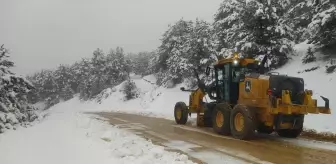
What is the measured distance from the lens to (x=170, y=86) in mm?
42344

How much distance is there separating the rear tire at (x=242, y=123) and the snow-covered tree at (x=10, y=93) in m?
10.9

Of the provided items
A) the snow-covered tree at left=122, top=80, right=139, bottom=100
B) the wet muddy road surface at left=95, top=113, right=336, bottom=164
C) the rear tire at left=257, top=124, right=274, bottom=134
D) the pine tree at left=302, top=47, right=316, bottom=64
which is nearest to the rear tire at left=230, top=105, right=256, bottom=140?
the wet muddy road surface at left=95, top=113, right=336, bottom=164

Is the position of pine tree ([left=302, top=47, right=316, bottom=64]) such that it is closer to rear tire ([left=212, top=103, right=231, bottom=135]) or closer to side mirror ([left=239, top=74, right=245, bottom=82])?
side mirror ([left=239, top=74, right=245, bottom=82])

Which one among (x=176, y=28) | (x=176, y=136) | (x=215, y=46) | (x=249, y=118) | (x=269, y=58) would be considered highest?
(x=176, y=28)

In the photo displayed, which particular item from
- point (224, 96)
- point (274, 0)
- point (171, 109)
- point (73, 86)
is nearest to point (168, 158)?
point (224, 96)

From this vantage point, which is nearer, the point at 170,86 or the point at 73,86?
the point at 170,86

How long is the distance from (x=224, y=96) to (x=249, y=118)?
2.76 metres

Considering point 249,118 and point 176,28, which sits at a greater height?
point 176,28

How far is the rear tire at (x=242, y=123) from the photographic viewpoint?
34.7 feet

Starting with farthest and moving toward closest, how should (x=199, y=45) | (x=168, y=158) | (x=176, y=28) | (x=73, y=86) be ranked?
(x=73, y=86)
(x=176, y=28)
(x=199, y=45)
(x=168, y=158)

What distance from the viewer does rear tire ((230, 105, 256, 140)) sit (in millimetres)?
10591

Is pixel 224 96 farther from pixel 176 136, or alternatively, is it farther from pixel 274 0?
pixel 274 0

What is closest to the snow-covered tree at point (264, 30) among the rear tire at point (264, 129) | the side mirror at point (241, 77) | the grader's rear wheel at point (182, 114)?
the grader's rear wheel at point (182, 114)

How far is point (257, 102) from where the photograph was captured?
35.6ft
